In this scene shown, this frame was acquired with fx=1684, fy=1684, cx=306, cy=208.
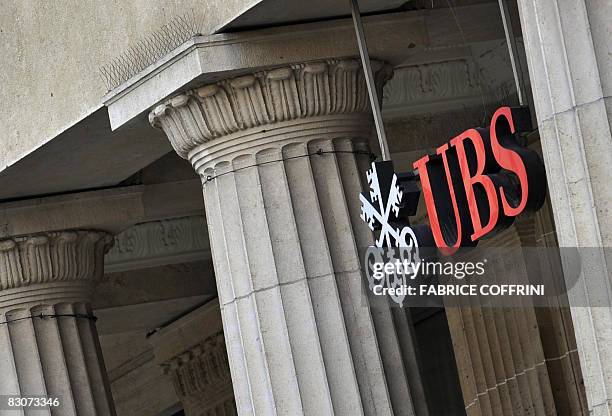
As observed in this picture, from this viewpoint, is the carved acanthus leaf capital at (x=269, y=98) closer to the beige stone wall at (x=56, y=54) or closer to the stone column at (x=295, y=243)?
the stone column at (x=295, y=243)

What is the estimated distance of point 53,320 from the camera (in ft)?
54.2

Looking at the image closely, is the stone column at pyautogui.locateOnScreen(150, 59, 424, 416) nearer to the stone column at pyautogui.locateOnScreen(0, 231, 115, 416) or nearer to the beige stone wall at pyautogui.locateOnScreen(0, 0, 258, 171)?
the beige stone wall at pyautogui.locateOnScreen(0, 0, 258, 171)

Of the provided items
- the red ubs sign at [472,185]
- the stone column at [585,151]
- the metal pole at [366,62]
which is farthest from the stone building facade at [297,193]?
the red ubs sign at [472,185]

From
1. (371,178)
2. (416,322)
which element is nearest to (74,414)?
(371,178)

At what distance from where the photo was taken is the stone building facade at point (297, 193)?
944cm

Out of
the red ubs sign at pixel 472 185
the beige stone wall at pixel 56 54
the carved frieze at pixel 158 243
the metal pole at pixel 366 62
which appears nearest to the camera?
the red ubs sign at pixel 472 185

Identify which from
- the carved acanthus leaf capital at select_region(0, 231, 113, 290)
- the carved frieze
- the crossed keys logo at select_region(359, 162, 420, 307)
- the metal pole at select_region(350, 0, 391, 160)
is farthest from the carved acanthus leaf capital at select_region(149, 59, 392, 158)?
the carved frieze

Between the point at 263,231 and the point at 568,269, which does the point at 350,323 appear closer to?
the point at 263,231

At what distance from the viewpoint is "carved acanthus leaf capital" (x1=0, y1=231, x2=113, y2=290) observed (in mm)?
→ 16125

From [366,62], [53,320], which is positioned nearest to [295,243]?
[366,62]

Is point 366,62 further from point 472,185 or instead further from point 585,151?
point 585,151

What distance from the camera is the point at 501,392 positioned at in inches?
765

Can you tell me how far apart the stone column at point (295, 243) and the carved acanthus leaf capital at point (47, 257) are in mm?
3262

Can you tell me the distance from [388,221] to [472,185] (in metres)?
1.22
